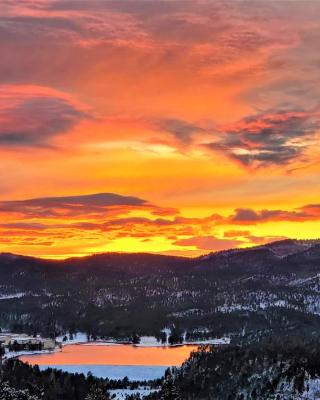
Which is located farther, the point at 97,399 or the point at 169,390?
the point at 97,399

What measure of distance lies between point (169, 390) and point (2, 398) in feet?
138

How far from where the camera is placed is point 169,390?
138 meters

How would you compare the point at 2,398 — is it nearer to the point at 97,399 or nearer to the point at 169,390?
the point at 97,399

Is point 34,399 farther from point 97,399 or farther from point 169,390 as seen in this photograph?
point 169,390

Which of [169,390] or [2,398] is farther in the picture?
[2,398]

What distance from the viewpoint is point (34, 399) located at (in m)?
164

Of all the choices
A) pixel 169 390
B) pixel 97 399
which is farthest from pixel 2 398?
pixel 169 390

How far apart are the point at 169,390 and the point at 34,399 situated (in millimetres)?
41867

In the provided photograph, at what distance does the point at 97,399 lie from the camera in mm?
162500

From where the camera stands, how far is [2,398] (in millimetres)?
156125

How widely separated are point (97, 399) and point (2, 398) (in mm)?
21862

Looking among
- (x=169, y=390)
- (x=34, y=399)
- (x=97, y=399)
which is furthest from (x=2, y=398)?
(x=169, y=390)

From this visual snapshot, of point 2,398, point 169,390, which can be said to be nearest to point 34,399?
point 2,398

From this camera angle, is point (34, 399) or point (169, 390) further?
point (34, 399)
